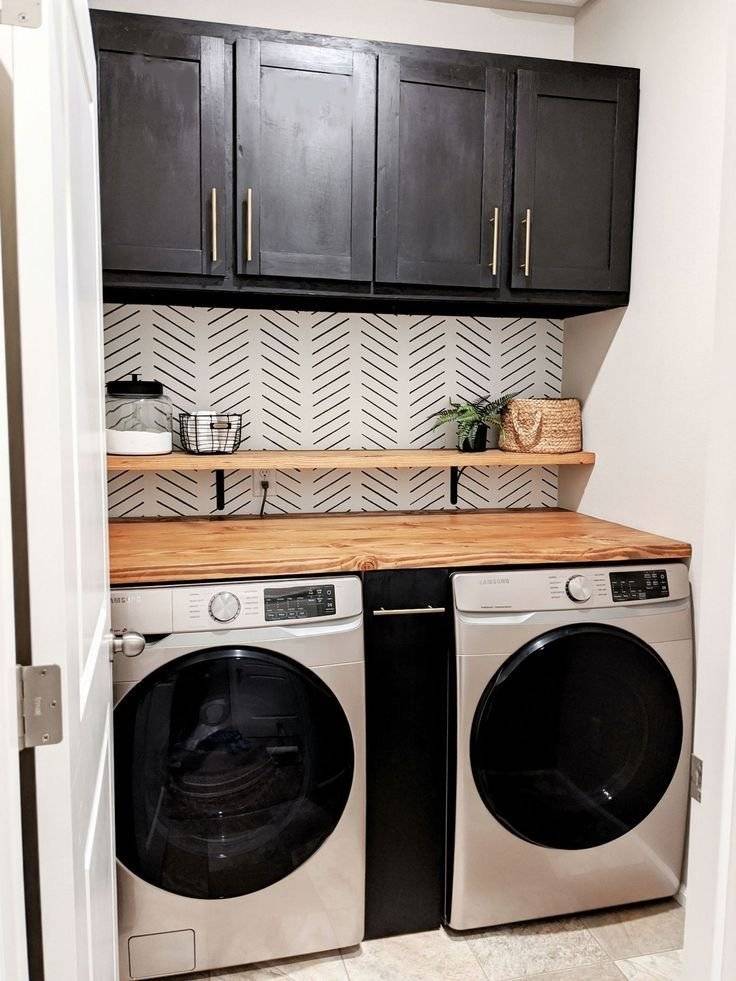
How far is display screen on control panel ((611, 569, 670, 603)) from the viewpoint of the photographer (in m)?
2.09

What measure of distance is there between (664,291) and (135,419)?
1590mm

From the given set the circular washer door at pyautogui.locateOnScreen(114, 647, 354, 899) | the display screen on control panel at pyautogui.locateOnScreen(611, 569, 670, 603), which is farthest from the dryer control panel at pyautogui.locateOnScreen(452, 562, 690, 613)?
the circular washer door at pyautogui.locateOnScreen(114, 647, 354, 899)

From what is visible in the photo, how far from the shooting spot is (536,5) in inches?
103

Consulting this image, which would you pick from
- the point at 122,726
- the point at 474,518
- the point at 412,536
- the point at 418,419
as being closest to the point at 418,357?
the point at 418,419

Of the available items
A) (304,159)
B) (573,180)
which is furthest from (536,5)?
(304,159)

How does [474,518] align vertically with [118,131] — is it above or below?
below

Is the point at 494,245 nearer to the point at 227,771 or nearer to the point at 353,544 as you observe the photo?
the point at 353,544

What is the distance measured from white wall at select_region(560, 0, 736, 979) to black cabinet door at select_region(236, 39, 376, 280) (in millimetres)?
833

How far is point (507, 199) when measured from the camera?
7.68 feet

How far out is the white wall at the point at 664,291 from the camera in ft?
6.81

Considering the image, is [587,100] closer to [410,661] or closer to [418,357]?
[418,357]

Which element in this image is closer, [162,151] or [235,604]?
[235,604]

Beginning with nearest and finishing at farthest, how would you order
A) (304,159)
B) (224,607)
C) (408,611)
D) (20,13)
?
(20,13)
(224,607)
(408,611)
(304,159)

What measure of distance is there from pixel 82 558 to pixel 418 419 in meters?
1.80
